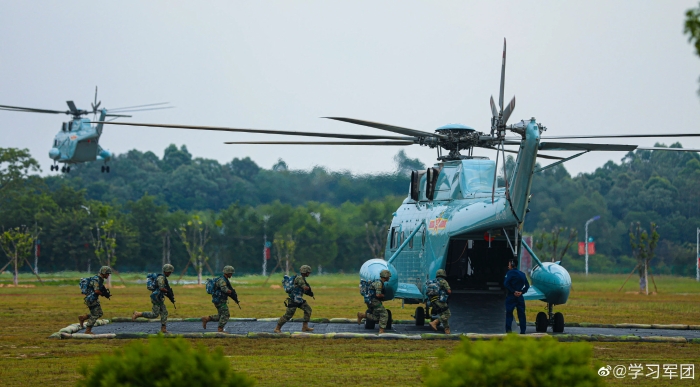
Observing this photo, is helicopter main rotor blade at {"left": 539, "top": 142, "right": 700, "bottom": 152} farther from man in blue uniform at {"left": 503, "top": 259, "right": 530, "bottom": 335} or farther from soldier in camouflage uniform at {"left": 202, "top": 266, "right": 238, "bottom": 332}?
soldier in camouflage uniform at {"left": 202, "top": 266, "right": 238, "bottom": 332}

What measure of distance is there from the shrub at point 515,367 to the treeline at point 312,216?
46.4 m

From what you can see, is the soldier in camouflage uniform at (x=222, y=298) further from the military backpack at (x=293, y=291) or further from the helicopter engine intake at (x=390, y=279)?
the helicopter engine intake at (x=390, y=279)

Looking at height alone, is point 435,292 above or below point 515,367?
above

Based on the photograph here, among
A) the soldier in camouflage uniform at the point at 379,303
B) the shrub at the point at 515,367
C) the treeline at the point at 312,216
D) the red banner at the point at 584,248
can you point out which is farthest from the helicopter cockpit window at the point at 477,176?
the red banner at the point at 584,248

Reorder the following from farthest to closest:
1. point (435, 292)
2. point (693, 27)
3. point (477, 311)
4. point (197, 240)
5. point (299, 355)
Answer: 1. point (197, 240)
2. point (477, 311)
3. point (435, 292)
4. point (299, 355)
5. point (693, 27)

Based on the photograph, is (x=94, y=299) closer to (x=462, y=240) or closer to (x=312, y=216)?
(x=462, y=240)

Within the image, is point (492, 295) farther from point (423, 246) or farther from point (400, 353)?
point (400, 353)

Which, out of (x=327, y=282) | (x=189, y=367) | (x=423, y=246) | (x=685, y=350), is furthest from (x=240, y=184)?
(x=189, y=367)

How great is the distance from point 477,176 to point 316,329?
5.21 m

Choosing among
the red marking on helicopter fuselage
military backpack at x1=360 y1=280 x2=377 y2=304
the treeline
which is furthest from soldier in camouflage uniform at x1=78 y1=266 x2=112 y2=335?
the treeline

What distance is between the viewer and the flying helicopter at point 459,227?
736 inches

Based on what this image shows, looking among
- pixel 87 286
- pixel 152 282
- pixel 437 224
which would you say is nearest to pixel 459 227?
pixel 437 224

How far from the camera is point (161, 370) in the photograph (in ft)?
24.2

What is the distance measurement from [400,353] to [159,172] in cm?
9667
